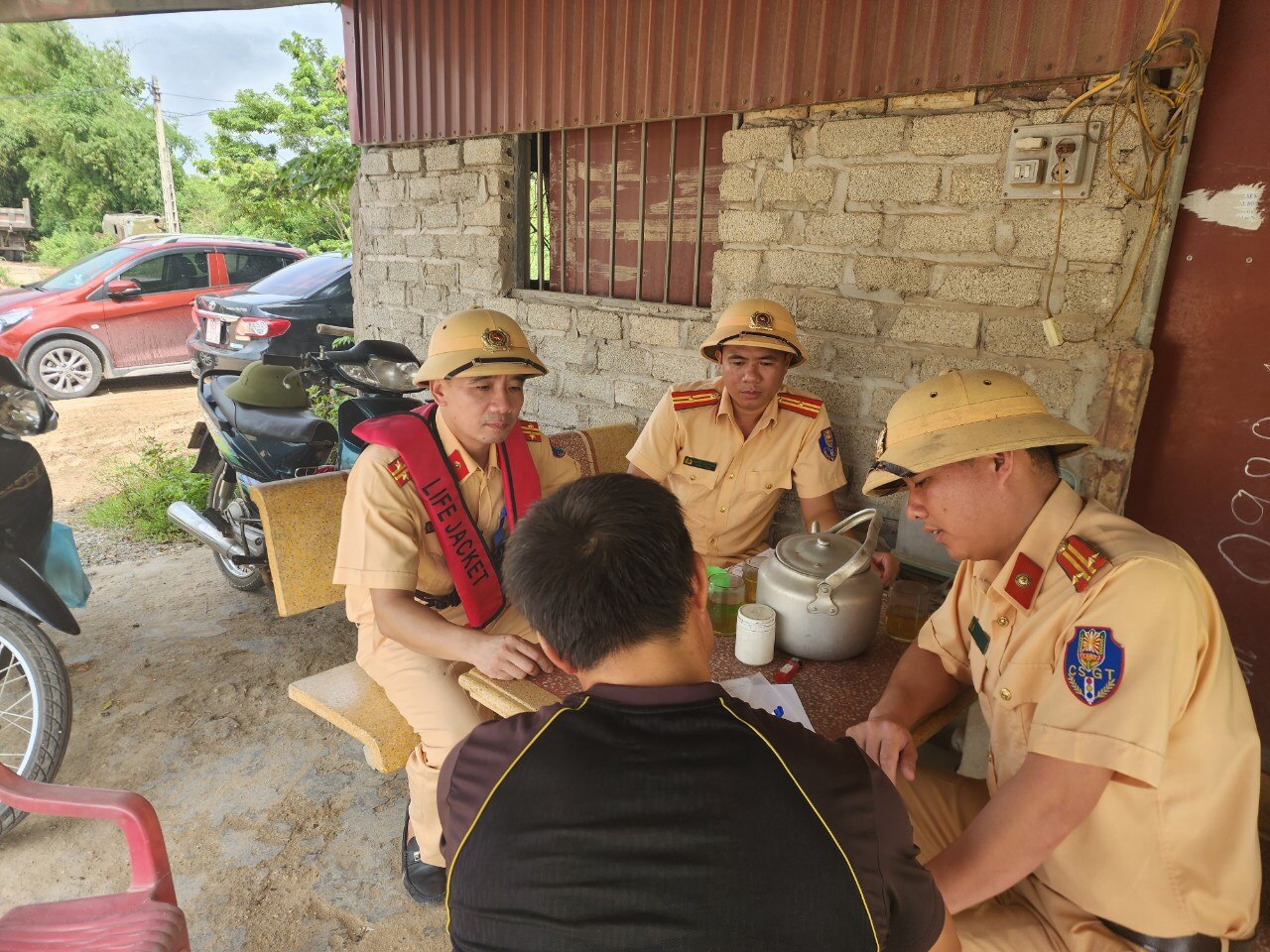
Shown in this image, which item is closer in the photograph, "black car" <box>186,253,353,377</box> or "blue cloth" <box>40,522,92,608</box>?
"blue cloth" <box>40,522,92,608</box>

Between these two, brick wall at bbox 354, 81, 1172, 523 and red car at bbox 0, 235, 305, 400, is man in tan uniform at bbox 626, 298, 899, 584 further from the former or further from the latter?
red car at bbox 0, 235, 305, 400

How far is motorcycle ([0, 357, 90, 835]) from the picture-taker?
8.58 feet

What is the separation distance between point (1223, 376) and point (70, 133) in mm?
24429

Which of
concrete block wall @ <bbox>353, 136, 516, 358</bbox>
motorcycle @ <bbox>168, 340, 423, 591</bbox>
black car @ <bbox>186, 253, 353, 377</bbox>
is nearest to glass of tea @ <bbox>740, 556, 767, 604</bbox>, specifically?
motorcycle @ <bbox>168, 340, 423, 591</bbox>

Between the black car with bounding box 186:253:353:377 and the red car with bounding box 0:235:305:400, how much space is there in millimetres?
1291

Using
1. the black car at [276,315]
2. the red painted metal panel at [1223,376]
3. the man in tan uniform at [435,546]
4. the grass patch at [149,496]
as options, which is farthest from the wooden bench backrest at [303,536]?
the black car at [276,315]

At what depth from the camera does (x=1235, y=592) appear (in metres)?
2.53

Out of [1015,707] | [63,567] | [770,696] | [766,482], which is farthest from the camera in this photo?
[766,482]

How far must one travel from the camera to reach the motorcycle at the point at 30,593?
2.62m

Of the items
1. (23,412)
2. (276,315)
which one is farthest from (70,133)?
(23,412)

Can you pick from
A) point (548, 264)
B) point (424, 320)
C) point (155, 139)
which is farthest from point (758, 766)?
point (155, 139)

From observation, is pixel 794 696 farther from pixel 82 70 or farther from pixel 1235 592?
pixel 82 70

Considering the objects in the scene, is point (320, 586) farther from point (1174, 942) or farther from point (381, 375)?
point (1174, 942)

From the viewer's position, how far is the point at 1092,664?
1.29 metres
